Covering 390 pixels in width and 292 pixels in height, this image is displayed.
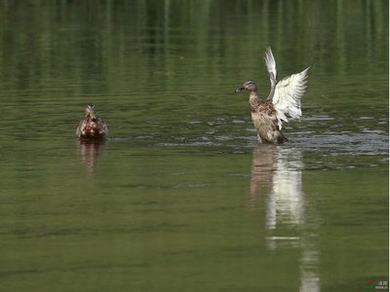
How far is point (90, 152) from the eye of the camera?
57.8ft

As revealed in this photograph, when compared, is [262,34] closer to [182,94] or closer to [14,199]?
[182,94]

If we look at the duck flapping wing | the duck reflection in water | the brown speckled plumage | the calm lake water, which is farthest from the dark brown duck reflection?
the duck flapping wing

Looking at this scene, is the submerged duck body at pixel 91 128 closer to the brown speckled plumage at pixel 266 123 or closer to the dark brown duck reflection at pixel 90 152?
the dark brown duck reflection at pixel 90 152

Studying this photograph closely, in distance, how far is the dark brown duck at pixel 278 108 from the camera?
18.2 m

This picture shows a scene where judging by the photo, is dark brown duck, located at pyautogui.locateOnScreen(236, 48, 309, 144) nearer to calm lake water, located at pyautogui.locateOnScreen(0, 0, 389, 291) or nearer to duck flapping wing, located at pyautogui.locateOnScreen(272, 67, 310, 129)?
duck flapping wing, located at pyautogui.locateOnScreen(272, 67, 310, 129)

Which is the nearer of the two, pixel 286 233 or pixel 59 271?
pixel 59 271

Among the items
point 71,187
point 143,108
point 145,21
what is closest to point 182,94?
point 143,108

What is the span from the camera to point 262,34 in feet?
107

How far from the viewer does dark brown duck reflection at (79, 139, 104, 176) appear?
16.3 m

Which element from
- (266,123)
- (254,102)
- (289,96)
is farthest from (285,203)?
(254,102)

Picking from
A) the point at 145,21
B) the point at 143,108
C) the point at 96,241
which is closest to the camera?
the point at 96,241

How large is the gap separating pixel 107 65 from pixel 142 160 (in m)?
10.9

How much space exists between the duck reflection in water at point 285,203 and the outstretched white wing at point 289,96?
0.78 meters

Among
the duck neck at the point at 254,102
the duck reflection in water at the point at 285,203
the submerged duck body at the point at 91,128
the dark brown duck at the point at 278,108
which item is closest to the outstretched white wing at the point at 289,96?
the dark brown duck at the point at 278,108
